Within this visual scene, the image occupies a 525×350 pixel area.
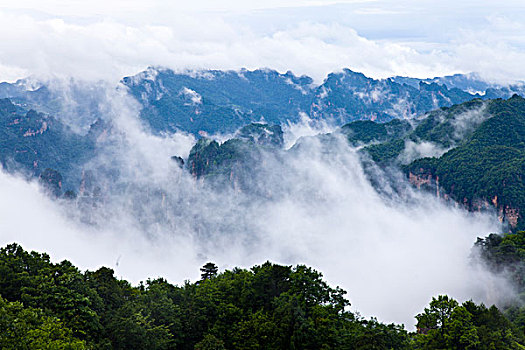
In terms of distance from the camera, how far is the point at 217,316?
41.9 metres

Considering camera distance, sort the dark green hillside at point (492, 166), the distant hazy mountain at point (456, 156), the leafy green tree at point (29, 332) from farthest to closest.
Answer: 1. the distant hazy mountain at point (456, 156)
2. the dark green hillside at point (492, 166)
3. the leafy green tree at point (29, 332)

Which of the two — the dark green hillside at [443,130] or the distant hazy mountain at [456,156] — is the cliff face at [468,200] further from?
the dark green hillside at [443,130]

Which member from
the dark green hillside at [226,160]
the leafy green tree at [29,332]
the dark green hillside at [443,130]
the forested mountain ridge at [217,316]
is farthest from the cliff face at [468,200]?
the leafy green tree at [29,332]

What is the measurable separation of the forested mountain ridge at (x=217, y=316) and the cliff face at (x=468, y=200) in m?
64.8

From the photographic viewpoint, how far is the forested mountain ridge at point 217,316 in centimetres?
3428

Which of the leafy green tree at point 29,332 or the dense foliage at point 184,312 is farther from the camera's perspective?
the dense foliage at point 184,312

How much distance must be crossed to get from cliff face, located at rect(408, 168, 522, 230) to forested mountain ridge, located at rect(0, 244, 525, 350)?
213ft

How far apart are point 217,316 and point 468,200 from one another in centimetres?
8631

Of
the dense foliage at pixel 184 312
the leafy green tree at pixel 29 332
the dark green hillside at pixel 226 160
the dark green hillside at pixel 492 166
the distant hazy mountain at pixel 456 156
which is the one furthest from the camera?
the dark green hillside at pixel 226 160

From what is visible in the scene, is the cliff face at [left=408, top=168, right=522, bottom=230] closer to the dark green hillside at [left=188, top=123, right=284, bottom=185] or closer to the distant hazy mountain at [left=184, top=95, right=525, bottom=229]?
the distant hazy mountain at [left=184, top=95, right=525, bottom=229]

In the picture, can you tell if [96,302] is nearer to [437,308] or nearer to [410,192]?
[437,308]

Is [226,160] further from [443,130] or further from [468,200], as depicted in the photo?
[468,200]

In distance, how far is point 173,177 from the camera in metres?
154

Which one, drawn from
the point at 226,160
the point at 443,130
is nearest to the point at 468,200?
the point at 443,130
